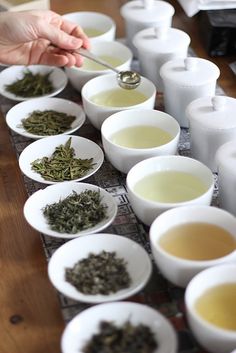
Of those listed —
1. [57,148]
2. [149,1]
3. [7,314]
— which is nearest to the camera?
[7,314]

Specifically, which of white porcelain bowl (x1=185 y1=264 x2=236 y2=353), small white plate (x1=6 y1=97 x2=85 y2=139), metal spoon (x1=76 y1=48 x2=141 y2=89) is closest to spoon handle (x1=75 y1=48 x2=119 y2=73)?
metal spoon (x1=76 y1=48 x2=141 y2=89)

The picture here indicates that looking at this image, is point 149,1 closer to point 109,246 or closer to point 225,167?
point 225,167

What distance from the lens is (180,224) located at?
A: 36.8 inches

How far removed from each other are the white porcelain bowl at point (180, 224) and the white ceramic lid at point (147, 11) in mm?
673

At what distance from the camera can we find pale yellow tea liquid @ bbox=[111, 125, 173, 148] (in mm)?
1153

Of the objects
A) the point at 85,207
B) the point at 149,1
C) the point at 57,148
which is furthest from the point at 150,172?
the point at 149,1

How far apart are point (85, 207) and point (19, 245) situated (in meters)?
0.12

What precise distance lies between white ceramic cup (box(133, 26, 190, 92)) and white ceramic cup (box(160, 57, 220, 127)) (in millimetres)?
69

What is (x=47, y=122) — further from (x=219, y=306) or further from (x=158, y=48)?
(x=219, y=306)

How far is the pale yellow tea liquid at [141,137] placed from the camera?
1153mm

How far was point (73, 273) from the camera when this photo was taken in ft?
2.92

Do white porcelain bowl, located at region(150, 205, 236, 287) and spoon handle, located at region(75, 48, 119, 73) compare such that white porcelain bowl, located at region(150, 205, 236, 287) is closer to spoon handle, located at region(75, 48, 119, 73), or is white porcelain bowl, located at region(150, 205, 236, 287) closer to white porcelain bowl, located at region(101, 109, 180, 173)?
white porcelain bowl, located at region(101, 109, 180, 173)

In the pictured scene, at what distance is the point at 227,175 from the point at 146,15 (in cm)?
64

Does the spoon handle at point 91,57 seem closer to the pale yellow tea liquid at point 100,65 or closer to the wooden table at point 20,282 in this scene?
the pale yellow tea liquid at point 100,65
